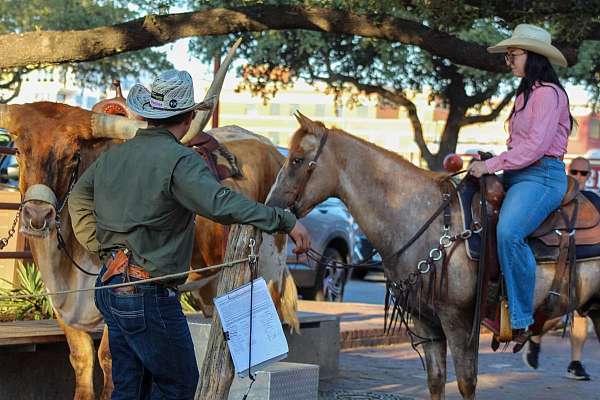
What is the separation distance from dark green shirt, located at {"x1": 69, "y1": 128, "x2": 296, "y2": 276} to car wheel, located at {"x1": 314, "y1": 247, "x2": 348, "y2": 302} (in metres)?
12.1

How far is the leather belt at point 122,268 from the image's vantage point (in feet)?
16.4

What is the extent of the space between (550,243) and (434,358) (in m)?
1.19

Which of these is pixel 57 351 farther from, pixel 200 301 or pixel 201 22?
pixel 201 22

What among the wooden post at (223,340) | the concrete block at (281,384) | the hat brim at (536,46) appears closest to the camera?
the wooden post at (223,340)

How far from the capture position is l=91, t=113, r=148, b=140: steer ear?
298 inches

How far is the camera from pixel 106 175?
510 cm

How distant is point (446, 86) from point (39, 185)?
26364 millimetres

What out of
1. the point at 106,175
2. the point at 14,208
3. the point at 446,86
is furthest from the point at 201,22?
the point at 446,86

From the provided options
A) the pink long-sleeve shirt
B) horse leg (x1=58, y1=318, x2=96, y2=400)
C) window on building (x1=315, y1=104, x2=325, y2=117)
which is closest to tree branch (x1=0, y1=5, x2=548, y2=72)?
horse leg (x1=58, y1=318, x2=96, y2=400)

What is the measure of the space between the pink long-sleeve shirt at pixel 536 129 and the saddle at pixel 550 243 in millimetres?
208

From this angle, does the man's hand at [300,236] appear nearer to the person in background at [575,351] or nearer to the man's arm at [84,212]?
the man's arm at [84,212]

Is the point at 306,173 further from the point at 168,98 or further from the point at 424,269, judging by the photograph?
the point at 168,98

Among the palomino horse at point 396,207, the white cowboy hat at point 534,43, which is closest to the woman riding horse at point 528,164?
the white cowboy hat at point 534,43

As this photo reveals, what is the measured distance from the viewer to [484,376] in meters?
11.6
